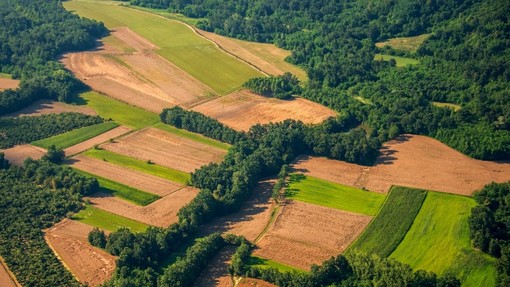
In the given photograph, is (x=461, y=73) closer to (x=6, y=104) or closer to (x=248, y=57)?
(x=248, y=57)

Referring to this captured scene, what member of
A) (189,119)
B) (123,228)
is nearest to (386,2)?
(189,119)

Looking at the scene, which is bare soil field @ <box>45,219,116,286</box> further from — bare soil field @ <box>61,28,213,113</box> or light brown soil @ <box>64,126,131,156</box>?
bare soil field @ <box>61,28,213,113</box>

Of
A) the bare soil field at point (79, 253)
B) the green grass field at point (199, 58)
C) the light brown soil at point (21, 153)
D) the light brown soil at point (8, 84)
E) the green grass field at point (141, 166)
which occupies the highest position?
the green grass field at point (199, 58)

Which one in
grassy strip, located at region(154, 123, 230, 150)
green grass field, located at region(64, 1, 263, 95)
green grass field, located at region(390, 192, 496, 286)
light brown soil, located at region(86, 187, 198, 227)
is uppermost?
green grass field, located at region(64, 1, 263, 95)


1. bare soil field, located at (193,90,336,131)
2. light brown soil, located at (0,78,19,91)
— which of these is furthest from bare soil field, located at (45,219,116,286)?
light brown soil, located at (0,78,19,91)

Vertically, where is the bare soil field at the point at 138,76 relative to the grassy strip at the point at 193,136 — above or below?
above

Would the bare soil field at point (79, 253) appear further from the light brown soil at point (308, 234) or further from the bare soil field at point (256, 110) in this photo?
the bare soil field at point (256, 110)

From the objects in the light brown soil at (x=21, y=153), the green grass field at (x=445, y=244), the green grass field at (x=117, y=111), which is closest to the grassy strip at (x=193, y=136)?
the green grass field at (x=117, y=111)
